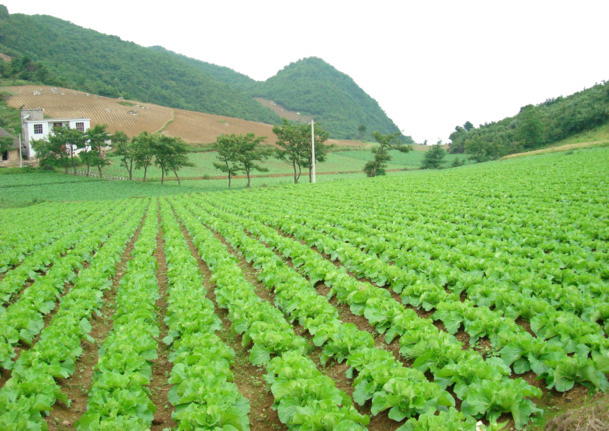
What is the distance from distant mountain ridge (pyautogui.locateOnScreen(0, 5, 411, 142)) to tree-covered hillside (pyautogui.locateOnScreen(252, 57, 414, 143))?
46 cm

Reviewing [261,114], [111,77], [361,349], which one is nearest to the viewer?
[361,349]

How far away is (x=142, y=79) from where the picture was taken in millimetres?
139500

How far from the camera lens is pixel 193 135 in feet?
Result: 282

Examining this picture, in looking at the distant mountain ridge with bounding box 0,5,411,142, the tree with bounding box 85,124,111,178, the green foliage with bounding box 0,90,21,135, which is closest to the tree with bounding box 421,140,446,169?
the tree with bounding box 85,124,111,178

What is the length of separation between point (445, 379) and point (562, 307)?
10.2 feet

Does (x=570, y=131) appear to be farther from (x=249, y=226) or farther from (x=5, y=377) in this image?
(x=5, y=377)

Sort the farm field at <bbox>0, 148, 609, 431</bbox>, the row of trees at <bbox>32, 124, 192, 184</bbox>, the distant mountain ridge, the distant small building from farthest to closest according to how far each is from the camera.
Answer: the distant mountain ridge
the distant small building
the row of trees at <bbox>32, 124, 192, 184</bbox>
the farm field at <bbox>0, 148, 609, 431</bbox>

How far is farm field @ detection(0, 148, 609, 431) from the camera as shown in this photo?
4207 mm

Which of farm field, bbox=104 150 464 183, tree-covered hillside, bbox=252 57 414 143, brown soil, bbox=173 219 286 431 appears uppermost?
tree-covered hillside, bbox=252 57 414 143

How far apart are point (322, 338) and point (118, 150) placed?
198ft

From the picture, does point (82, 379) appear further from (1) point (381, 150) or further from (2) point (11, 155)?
(2) point (11, 155)

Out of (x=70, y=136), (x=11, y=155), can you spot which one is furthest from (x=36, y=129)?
(x=70, y=136)

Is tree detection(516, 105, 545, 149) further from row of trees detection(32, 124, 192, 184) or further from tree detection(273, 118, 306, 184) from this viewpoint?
row of trees detection(32, 124, 192, 184)

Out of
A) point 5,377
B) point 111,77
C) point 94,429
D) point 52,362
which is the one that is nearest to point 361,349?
point 94,429
